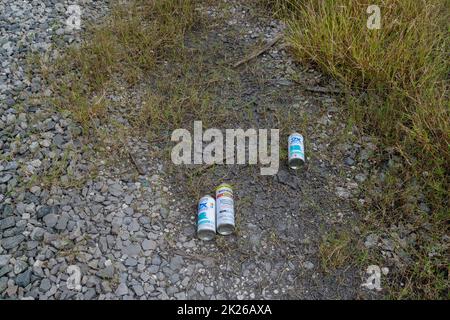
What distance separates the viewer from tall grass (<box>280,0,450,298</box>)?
132 inches

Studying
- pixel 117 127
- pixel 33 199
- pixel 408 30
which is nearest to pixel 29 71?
pixel 117 127

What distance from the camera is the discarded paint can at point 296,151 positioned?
3.43 m

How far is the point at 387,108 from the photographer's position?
3715mm

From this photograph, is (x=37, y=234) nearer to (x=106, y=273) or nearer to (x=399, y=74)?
(x=106, y=273)

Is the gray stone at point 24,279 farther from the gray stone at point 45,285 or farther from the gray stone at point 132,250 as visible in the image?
the gray stone at point 132,250

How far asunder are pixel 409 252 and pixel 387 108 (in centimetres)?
128

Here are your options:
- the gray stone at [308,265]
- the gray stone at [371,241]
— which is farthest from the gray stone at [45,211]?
the gray stone at [371,241]

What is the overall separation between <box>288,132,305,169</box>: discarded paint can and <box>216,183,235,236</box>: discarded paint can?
594mm

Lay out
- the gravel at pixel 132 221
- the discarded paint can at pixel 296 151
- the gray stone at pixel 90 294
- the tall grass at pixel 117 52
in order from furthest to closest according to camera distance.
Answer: the tall grass at pixel 117 52
the discarded paint can at pixel 296 151
the gravel at pixel 132 221
the gray stone at pixel 90 294

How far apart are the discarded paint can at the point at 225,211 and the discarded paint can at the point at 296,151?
1.95 feet

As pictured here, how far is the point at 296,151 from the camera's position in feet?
11.3

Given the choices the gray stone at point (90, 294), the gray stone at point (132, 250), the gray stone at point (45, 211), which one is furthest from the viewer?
the gray stone at point (45, 211)
